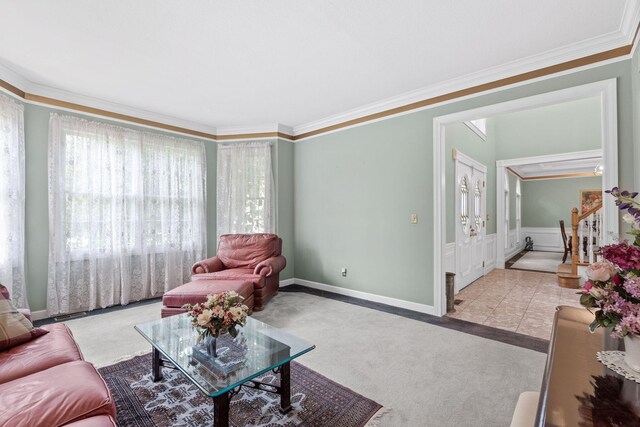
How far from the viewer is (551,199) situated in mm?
9719

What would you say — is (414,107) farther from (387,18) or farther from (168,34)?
(168,34)

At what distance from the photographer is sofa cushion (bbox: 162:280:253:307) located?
3195mm

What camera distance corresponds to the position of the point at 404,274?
3912 millimetres

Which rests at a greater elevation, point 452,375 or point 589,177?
point 589,177

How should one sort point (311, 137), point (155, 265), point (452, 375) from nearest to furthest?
1. point (452, 375)
2. point (155, 265)
3. point (311, 137)

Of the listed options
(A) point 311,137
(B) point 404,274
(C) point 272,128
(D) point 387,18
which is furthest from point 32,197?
(B) point 404,274

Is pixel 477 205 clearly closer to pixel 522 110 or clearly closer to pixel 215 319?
pixel 522 110

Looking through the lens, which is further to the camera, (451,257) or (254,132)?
(254,132)

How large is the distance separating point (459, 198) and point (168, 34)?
4344 mm

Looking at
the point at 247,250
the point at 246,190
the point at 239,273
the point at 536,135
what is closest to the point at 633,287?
the point at 239,273

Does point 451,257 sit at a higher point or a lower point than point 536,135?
lower

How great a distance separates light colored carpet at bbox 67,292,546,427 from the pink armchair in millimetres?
401

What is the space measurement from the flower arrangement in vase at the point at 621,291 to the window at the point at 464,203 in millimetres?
3922

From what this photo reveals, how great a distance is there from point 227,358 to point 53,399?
82cm
